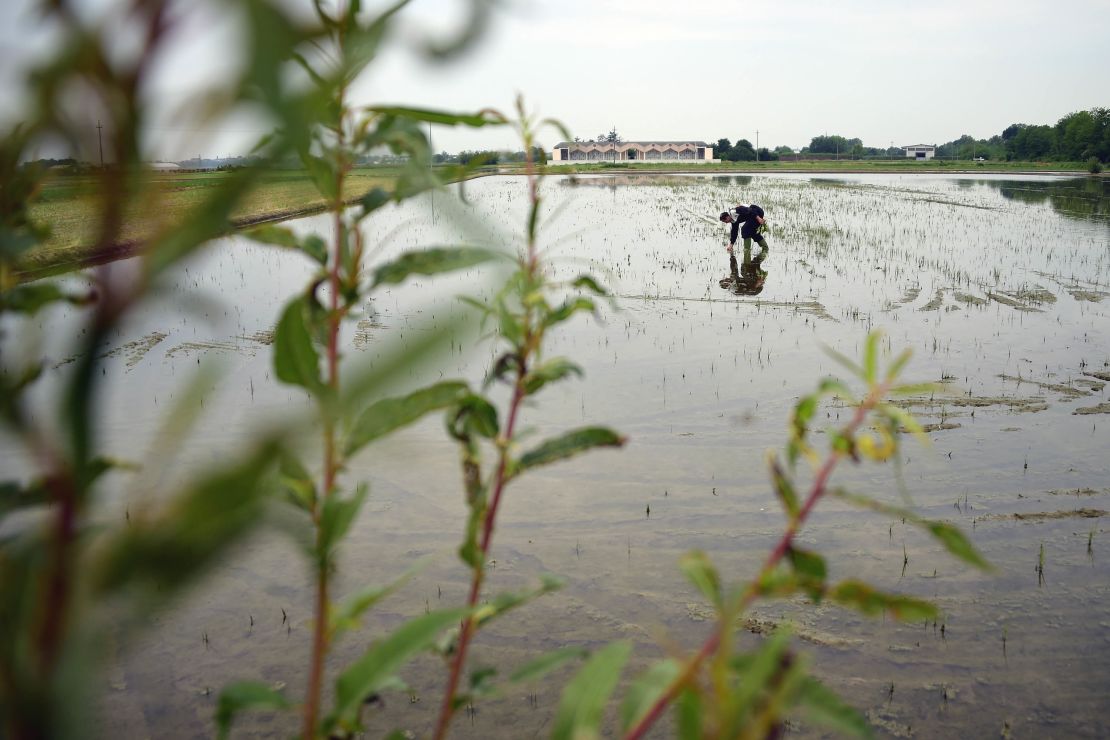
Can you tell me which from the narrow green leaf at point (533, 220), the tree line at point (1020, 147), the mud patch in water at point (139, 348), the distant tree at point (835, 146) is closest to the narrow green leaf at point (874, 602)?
the narrow green leaf at point (533, 220)

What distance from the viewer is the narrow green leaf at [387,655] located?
760 mm

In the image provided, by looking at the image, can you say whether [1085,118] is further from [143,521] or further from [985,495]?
[143,521]

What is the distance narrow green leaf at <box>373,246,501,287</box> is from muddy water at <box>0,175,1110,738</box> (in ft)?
0.16

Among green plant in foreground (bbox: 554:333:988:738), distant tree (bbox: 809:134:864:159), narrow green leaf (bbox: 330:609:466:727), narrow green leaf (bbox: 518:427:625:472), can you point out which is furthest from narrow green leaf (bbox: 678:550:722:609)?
distant tree (bbox: 809:134:864:159)

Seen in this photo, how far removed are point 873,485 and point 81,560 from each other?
6.51m

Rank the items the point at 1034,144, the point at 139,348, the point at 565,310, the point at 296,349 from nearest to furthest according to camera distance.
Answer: the point at 296,349 → the point at 565,310 → the point at 139,348 → the point at 1034,144

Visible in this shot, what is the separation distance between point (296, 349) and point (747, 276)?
50.6 feet

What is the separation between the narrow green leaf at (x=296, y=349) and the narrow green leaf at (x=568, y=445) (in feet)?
1.45

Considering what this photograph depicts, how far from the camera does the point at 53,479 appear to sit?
325mm

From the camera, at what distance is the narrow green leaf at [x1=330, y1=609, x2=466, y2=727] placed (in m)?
0.76

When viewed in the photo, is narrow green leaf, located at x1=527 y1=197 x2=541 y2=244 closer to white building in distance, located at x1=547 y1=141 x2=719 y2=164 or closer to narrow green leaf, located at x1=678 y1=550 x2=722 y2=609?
narrow green leaf, located at x1=678 y1=550 x2=722 y2=609

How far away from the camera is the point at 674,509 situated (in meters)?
→ 5.75

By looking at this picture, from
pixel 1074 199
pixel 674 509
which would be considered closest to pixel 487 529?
pixel 674 509

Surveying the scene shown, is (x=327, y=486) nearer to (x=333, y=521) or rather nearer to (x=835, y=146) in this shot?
(x=333, y=521)
